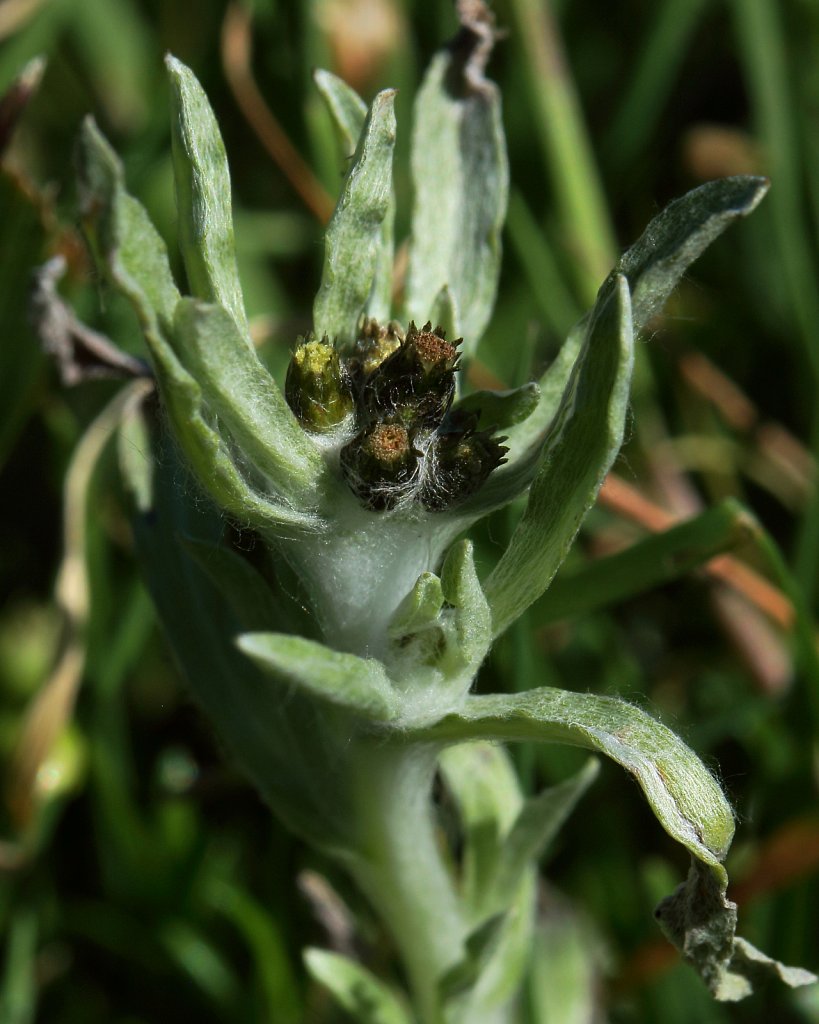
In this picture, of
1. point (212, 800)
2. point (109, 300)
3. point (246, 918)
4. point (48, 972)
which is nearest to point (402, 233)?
point (109, 300)

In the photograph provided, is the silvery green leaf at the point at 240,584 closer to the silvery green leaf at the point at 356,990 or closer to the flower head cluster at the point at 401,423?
the flower head cluster at the point at 401,423

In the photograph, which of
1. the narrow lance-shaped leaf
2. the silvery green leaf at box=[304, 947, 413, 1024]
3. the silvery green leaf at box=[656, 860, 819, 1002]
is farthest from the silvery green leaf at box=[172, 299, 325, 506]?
the silvery green leaf at box=[304, 947, 413, 1024]

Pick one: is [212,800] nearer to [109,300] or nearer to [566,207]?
[109,300]

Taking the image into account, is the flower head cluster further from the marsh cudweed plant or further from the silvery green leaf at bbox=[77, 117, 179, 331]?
the silvery green leaf at bbox=[77, 117, 179, 331]

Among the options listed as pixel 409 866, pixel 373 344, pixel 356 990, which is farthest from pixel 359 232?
pixel 356 990

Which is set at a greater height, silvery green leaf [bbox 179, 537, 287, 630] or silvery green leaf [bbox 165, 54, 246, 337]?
silvery green leaf [bbox 165, 54, 246, 337]

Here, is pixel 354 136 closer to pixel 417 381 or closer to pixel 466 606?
pixel 417 381
